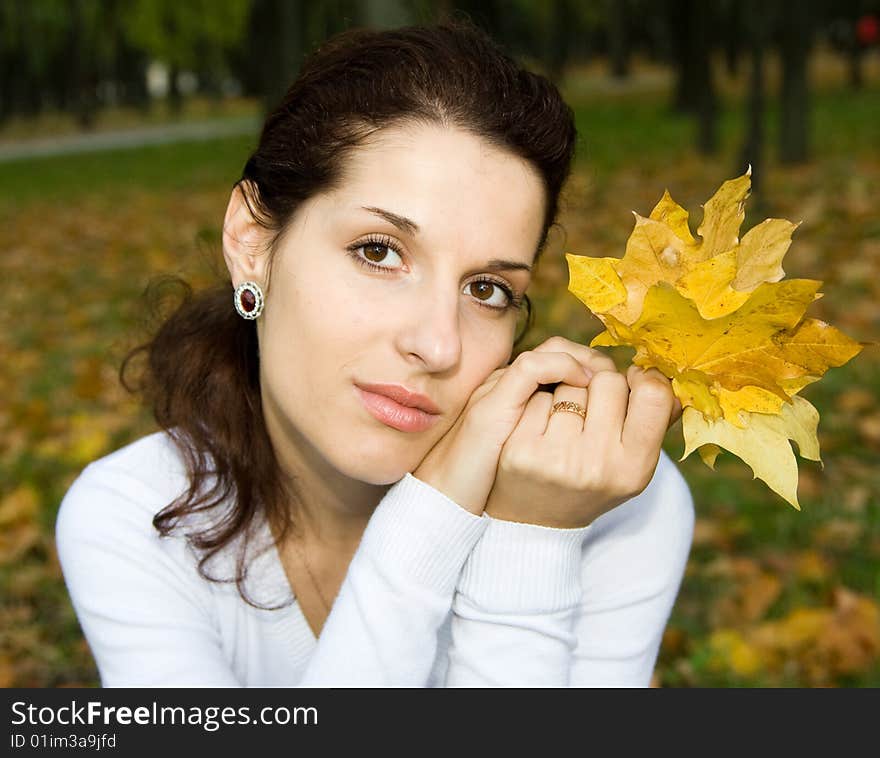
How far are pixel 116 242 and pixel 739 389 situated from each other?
345 inches

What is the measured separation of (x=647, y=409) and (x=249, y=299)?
0.77 metres

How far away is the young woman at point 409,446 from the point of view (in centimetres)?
158

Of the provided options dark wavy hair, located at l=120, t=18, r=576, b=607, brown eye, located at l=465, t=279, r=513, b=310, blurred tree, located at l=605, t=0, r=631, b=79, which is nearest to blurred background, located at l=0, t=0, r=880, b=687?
dark wavy hair, located at l=120, t=18, r=576, b=607

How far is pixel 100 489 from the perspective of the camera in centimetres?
189

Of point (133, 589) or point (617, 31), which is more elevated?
point (133, 589)

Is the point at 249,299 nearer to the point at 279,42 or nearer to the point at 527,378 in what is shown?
the point at 527,378

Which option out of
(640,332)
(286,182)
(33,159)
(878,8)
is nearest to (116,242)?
(286,182)

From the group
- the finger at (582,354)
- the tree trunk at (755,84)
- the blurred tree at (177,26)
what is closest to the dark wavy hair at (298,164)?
the finger at (582,354)

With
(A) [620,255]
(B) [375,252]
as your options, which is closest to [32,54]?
(A) [620,255]

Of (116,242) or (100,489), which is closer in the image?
(100,489)

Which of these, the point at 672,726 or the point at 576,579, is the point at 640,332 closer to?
the point at 576,579

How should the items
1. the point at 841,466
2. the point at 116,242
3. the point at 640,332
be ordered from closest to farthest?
the point at 640,332 < the point at 841,466 < the point at 116,242

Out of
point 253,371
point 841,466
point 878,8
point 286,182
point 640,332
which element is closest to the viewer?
point 640,332

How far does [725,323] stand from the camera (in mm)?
1344
